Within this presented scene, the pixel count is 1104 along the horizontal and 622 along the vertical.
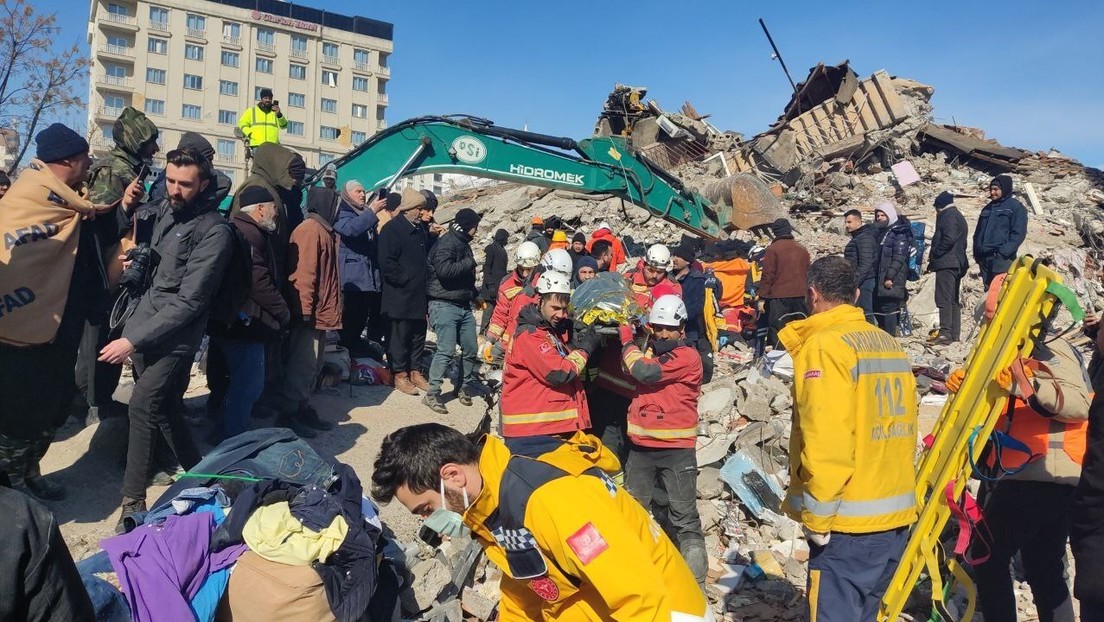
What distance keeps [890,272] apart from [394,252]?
6.16 m

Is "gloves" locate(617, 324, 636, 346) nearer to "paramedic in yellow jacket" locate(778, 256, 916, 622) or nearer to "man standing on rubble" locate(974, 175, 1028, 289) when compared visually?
"paramedic in yellow jacket" locate(778, 256, 916, 622)

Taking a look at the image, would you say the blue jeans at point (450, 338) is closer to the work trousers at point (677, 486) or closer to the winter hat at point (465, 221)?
the winter hat at point (465, 221)

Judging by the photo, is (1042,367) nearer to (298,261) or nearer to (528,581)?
(528,581)

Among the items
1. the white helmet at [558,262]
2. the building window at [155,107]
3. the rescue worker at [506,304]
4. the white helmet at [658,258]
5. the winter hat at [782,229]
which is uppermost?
the building window at [155,107]

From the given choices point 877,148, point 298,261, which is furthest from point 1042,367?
point 877,148

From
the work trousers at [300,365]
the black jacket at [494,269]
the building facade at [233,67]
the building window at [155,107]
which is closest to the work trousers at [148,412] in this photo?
the work trousers at [300,365]

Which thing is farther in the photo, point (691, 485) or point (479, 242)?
point (479, 242)

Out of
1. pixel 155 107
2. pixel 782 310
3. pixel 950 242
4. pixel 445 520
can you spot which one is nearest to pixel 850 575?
pixel 445 520

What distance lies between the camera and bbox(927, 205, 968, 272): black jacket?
28.2 feet

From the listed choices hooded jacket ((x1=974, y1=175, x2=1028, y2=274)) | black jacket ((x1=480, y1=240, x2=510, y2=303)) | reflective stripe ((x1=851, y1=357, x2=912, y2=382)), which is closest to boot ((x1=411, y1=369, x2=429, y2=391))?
black jacket ((x1=480, y1=240, x2=510, y2=303))

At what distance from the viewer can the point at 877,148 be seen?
1644 cm

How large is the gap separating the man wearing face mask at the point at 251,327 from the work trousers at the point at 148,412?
62cm

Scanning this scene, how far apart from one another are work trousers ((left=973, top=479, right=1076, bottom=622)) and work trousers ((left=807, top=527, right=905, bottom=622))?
0.81 meters

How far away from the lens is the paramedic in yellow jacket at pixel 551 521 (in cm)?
169
